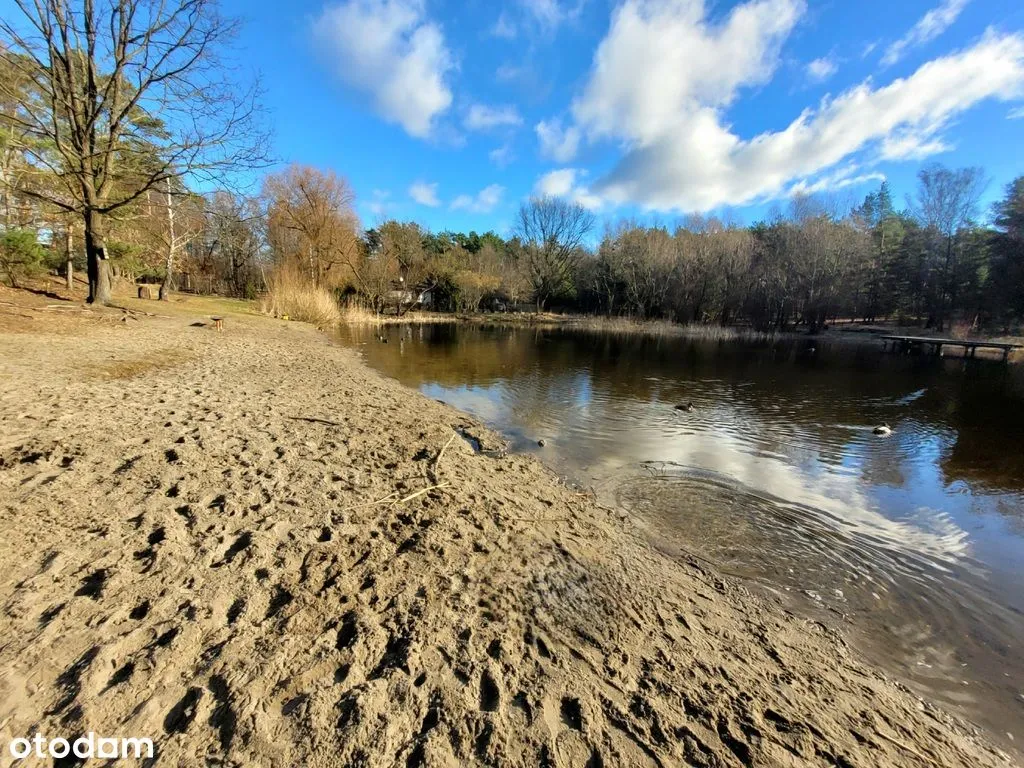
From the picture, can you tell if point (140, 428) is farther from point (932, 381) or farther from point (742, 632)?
point (932, 381)

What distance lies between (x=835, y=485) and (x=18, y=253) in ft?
87.9

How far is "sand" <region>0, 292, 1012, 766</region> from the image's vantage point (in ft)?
7.18

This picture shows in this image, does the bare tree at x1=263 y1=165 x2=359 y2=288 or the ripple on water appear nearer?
the ripple on water

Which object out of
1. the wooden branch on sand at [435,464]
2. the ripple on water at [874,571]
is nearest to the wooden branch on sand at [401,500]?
the wooden branch on sand at [435,464]

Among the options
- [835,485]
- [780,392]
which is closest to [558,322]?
[780,392]

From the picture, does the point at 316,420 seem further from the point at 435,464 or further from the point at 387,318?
the point at 387,318

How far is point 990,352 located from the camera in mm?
33312

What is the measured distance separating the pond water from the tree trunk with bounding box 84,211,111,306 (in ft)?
32.6

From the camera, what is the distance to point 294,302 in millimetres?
28906

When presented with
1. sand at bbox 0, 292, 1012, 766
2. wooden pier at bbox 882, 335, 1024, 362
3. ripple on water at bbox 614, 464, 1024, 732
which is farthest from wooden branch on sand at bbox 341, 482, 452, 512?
wooden pier at bbox 882, 335, 1024, 362

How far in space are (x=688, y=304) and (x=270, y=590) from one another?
55.4m

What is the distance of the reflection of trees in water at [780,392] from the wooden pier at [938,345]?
2055 millimetres

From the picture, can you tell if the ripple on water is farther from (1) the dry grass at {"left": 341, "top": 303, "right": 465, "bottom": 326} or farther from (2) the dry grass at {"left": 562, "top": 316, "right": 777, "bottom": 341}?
(2) the dry grass at {"left": 562, "top": 316, "right": 777, "bottom": 341}

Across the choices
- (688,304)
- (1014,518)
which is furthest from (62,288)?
(688,304)
